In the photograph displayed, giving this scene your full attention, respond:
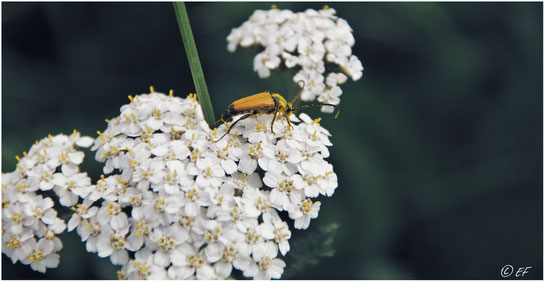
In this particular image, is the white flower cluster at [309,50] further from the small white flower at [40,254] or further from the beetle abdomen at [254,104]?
the small white flower at [40,254]

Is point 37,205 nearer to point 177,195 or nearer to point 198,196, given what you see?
point 177,195

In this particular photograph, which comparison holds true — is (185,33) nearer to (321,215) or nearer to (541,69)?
(321,215)

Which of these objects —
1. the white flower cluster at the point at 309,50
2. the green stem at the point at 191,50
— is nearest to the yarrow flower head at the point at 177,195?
the green stem at the point at 191,50

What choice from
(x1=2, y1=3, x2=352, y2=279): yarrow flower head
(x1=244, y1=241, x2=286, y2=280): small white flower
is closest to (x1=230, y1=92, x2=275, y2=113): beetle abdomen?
(x1=2, y1=3, x2=352, y2=279): yarrow flower head

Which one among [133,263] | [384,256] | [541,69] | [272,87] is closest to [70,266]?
[133,263]

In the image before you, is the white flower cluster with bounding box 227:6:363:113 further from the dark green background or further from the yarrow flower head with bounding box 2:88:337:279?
the yarrow flower head with bounding box 2:88:337:279
